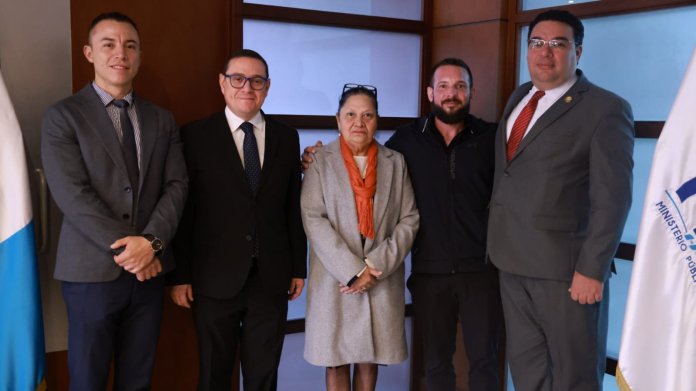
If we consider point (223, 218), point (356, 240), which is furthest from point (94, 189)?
point (356, 240)

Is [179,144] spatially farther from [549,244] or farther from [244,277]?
[549,244]

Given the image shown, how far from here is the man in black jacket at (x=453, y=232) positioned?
327cm

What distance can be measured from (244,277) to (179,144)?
59 centimetres

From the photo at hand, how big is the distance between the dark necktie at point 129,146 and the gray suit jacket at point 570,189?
1446mm

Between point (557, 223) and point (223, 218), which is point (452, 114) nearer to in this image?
point (557, 223)

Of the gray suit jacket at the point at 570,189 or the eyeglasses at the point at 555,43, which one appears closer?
the gray suit jacket at the point at 570,189

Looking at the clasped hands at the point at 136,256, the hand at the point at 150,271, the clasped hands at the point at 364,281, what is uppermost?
the clasped hands at the point at 136,256

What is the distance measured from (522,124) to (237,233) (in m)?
1.25

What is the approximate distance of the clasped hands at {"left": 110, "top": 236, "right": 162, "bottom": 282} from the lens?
2.66 m

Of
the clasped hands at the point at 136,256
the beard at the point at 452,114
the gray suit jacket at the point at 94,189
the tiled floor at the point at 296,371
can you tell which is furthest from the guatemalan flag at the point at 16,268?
the beard at the point at 452,114

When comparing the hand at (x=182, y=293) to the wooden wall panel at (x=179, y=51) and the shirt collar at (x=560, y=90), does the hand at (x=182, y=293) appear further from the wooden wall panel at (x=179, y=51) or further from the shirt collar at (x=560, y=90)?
the shirt collar at (x=560, y=90)

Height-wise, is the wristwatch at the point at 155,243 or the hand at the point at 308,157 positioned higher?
the hand at the point at 308,157

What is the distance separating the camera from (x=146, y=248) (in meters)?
2.70

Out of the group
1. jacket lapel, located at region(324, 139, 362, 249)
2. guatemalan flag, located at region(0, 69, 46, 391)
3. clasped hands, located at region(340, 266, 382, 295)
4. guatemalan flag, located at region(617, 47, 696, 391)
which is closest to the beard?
jacket lapel, located at region(324, 139, 362, 249)
